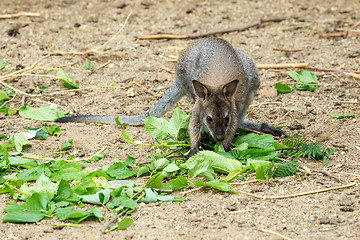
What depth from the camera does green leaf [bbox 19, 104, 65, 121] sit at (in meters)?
5.10

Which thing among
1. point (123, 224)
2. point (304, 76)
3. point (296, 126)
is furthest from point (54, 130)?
point (304, 76)

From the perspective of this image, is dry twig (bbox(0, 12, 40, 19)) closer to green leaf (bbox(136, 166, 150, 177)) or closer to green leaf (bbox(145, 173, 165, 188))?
green leaf (bbox(136, 166, 150, 177))

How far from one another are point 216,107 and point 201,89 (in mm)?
226

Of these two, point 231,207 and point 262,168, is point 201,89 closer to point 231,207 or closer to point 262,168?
point 262,168

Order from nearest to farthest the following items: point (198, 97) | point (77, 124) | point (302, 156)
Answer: point (302, 156) < point (198, 97) < point (77, 124)

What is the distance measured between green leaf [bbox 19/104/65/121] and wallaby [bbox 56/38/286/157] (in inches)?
6.9

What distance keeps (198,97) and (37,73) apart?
290cm

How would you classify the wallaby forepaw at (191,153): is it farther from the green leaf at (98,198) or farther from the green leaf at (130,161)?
the green leaf at (98,198)

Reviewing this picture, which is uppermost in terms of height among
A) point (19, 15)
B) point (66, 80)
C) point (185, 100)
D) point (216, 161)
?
point (19, 15)

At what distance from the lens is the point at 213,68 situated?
4535 millimetres

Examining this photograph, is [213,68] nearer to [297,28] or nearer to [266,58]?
[266,58]

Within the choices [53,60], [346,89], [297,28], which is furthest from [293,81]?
[53,60]

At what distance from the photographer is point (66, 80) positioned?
5910mm

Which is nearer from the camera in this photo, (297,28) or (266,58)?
(266,58)
